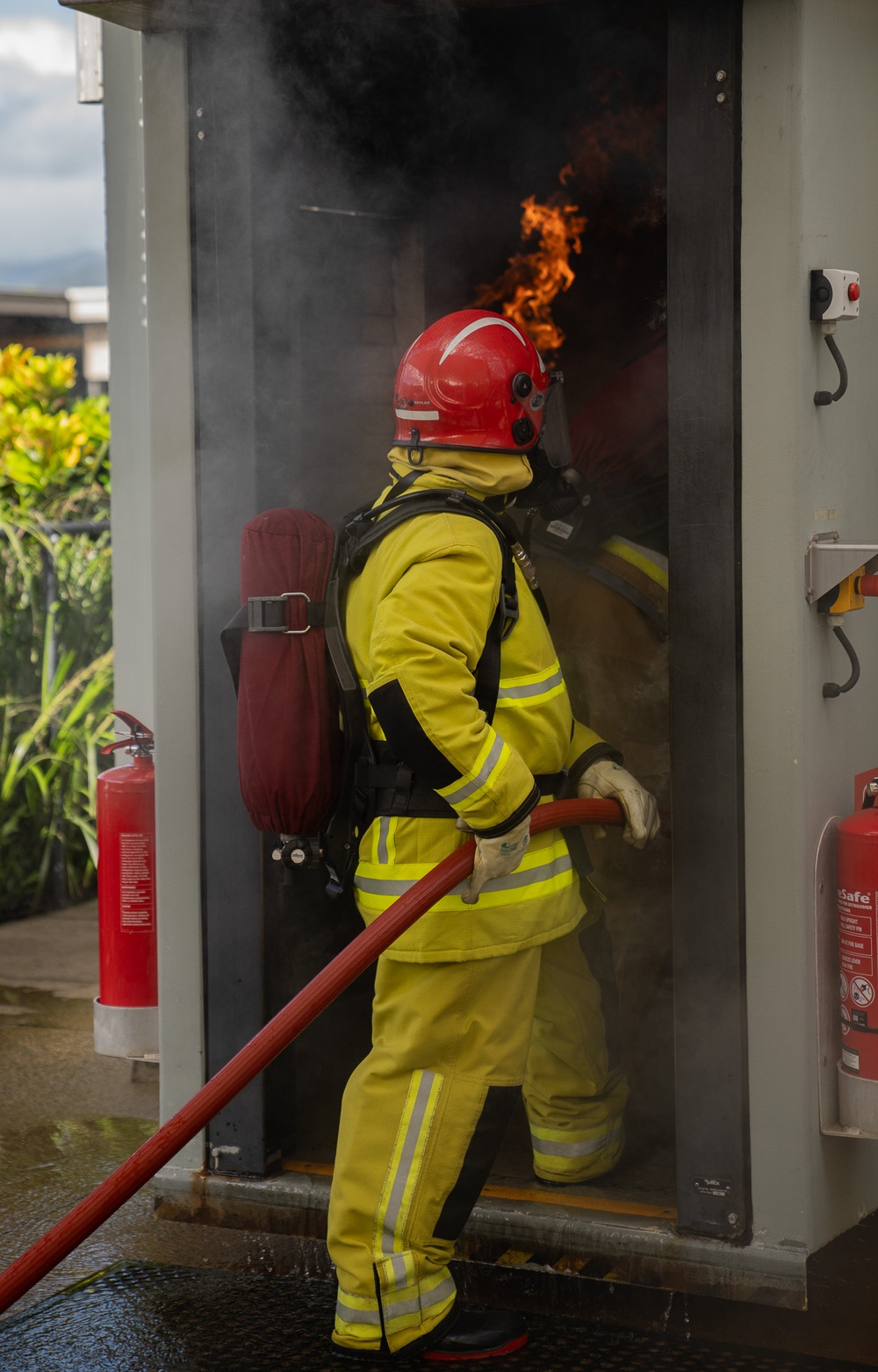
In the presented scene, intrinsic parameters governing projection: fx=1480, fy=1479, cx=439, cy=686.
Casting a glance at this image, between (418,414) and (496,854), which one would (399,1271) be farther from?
(418,414)

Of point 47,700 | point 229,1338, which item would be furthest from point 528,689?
point 47,700

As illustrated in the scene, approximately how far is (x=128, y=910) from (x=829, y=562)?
211cm

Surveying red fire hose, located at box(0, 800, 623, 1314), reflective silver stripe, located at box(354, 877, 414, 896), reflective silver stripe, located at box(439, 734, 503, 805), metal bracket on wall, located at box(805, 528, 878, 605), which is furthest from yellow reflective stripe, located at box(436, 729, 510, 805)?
metal bracket on wall, located at box(805, 528, 878, 605)

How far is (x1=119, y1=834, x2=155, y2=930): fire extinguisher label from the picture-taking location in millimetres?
3961

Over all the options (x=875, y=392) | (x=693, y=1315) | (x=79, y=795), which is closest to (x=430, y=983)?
(x=693, y=1315)

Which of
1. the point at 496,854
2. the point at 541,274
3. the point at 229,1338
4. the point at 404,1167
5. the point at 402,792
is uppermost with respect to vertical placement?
the point at 541,274

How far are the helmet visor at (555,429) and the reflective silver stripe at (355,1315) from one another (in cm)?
173

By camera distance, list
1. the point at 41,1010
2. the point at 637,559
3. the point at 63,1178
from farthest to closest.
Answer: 1. the point at 41,1010
2. the point at 63,1178
3. the point at 637,559

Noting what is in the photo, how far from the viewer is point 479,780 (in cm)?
265

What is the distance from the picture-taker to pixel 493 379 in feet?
9.50

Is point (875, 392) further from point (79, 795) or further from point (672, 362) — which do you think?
point (79, 795)

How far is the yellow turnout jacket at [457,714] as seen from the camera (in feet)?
8.70

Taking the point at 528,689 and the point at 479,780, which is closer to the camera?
the point at 479,780

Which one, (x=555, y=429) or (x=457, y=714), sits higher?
(x=555, y=429)
